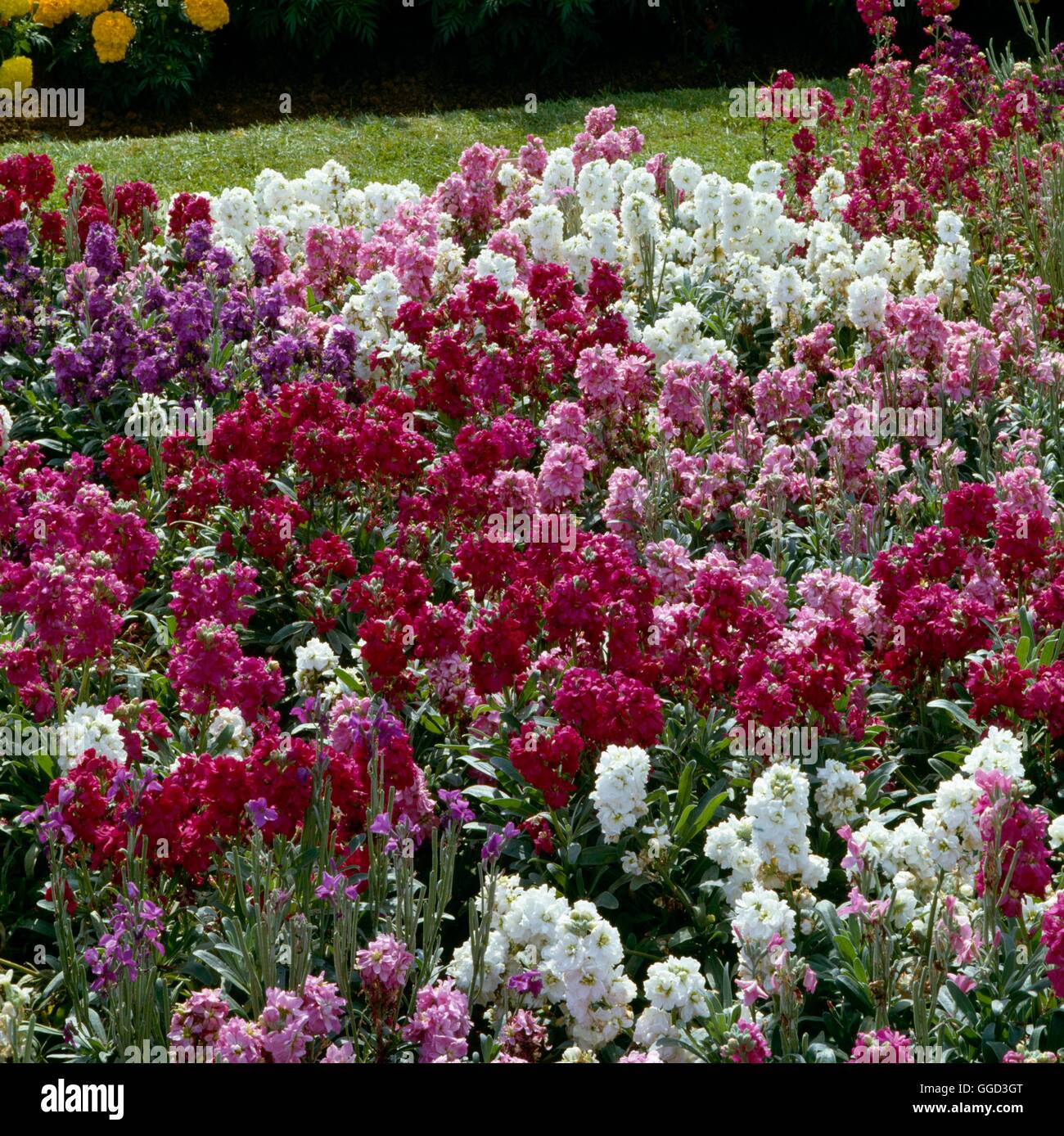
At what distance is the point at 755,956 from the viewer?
A: 3.17m

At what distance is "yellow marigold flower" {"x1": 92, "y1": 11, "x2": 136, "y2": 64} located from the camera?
12430mm

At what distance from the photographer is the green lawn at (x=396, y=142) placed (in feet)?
36.5


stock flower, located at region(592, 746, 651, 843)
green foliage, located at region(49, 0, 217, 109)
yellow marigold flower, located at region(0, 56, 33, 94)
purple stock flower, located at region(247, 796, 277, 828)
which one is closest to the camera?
purple stock flower, located at region(247, 796, 277, 828)

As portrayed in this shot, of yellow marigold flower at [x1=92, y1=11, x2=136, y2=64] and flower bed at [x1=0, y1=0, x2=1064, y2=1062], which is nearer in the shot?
flower bed at [x1=0, y1=0, x2=1064, y2=1062]

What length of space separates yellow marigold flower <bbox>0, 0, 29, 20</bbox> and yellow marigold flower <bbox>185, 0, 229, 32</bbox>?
131 centimetres

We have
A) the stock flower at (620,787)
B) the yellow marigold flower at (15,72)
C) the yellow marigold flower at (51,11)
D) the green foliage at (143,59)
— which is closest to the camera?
the stock flower at (620,787)

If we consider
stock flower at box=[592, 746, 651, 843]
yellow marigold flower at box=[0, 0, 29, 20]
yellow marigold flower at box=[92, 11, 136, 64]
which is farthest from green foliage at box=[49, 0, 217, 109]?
stock flower at box=[592, 746, 651, 843]

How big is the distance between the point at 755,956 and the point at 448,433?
143 inches

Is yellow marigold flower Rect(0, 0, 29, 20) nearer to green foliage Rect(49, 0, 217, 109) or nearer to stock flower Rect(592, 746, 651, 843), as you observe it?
green foliage Rect(49, 0, 217, 109)

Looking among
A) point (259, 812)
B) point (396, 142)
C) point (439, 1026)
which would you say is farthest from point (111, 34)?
point (439, 1026)

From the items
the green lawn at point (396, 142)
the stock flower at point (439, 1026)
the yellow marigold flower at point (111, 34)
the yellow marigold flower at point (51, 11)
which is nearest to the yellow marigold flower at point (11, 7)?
the yellow marigold flower at point (51, 11)

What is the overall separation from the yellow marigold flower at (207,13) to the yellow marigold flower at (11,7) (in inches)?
51.4

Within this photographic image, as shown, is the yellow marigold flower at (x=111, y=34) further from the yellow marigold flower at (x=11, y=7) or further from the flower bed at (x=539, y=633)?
the flower bed at (x=539, y=633)

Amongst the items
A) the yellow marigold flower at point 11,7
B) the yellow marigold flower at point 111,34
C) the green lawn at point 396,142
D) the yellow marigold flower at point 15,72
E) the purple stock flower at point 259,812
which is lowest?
the purple stock flower at point 259,812
